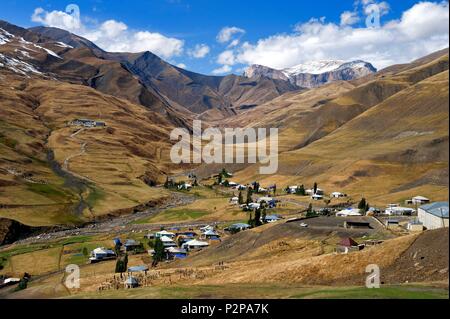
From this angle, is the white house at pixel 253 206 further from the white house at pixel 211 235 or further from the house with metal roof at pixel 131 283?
the house with metal roof at pixel 131 283

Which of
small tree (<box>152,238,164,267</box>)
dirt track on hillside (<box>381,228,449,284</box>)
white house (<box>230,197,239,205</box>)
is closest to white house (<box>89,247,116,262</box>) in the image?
small tree (<box>152,238,164,267</box>)

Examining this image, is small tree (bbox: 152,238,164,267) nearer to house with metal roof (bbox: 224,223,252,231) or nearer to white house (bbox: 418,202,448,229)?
house with metal roof (bbox: 224,223,252,231)

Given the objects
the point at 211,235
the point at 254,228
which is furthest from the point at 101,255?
the point at 254,228

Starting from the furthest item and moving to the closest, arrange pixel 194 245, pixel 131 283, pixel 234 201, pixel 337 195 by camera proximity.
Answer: pixel 234 201 < pixel 337 195 < pixel 194 245 < pixel 131 283

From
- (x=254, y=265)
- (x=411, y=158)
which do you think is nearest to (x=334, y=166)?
(x=411, y=158)

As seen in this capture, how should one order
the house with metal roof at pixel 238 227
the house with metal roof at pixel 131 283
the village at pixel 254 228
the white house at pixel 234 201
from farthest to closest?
the white house at pixel 234 201 → the house with metal roof at pixel 238 227 → the village at pixel 254 228 → the house with metal roof at pixel 131 283

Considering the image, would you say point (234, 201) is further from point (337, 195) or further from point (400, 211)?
point (400, 211)

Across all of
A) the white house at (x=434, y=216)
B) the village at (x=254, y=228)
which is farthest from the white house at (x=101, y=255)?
the white house at (x=434, y=216)
